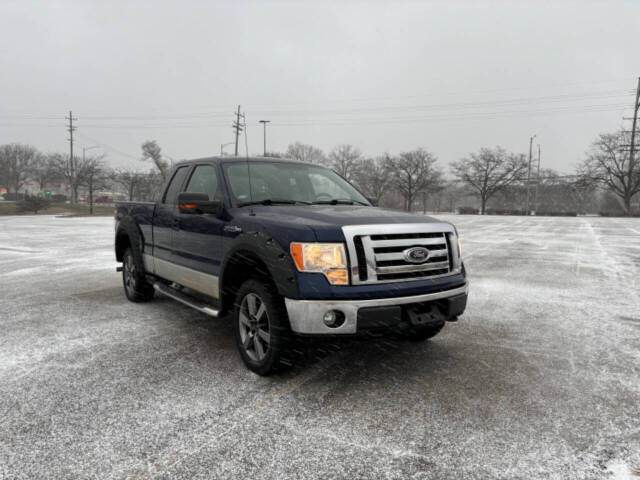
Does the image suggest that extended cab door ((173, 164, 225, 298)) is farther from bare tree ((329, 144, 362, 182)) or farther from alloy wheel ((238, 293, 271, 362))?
bare tree ((329, 144, 362, 182))

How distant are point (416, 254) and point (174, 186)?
323 centimetres

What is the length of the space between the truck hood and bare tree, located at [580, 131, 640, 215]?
2491 inches

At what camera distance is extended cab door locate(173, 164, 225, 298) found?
4145 millimetres

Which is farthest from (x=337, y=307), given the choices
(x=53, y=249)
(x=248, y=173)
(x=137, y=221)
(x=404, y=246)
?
(x=53, y=249)

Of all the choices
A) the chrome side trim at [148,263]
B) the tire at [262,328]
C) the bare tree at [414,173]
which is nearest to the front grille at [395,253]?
the tire at [262,328]

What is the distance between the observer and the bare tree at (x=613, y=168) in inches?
2170

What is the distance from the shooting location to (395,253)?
3.37 m

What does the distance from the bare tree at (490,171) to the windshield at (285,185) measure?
204ft

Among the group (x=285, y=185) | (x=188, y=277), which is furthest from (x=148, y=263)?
(x=285, y=185)

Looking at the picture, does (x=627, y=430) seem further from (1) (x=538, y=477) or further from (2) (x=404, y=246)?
(2) (x=404, y=246)

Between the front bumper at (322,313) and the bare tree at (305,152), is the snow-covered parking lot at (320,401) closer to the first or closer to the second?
the front bumper at (322,313)

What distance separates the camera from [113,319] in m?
5.31

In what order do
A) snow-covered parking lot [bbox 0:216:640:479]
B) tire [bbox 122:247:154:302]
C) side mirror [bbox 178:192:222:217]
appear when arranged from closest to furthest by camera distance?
snow-covered parking lot [bbox 0:216:640:479] < side mirror [bbox 178:192:222:217] < tire [bbox 122:247:154:302]

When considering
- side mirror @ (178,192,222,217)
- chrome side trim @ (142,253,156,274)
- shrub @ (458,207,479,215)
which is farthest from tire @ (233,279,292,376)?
shrub @ (458,207,479,215)
